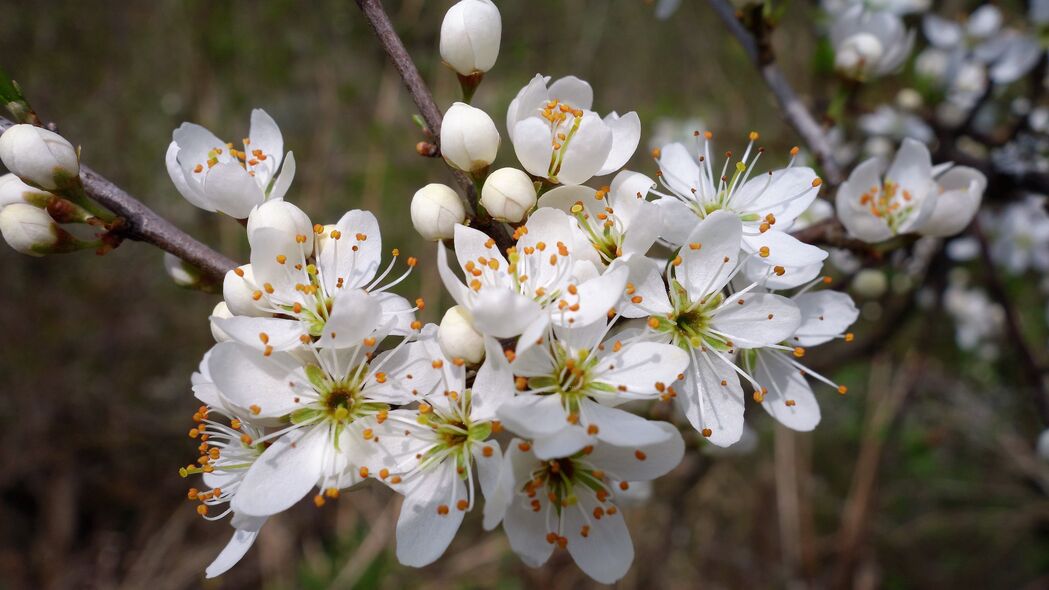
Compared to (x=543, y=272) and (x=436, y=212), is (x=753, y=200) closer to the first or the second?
(x=543, y=272)

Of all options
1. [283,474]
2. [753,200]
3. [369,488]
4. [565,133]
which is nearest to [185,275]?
[283,474]

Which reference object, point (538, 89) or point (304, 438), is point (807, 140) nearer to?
point (538, 89)

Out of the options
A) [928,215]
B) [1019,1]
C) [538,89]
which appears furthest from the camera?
[1019,1]

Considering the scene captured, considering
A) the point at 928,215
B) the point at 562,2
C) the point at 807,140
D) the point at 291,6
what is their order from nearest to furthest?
the point at 928,215 < the point at 807,140 < the point at 291,6 < the point at 562,2

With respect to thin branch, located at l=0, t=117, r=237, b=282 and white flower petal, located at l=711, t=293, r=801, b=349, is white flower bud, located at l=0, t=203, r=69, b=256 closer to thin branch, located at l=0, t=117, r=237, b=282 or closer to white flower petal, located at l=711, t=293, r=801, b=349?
thin branch, located at l=0, t=117, r=237, b=282

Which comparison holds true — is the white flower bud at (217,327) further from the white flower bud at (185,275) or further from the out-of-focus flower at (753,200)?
the out-of-focus flower at (753,200)

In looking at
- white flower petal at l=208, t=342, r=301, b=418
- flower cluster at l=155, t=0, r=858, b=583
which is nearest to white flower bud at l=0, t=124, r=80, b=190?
flower cluster at l=155, t=0, r=858, b=583

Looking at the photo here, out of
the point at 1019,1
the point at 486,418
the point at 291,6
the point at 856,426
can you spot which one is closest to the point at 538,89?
the point at 486,418
